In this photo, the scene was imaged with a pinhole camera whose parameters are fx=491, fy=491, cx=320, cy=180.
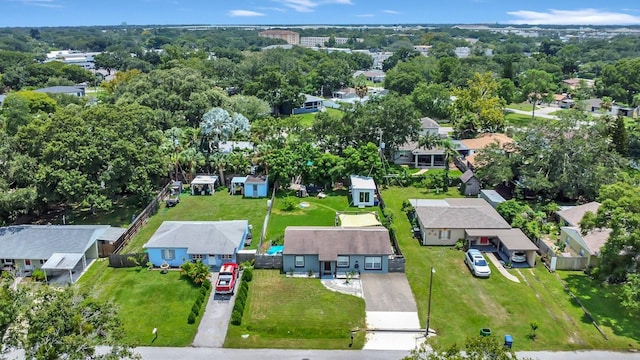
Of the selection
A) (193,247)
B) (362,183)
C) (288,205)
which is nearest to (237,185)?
(288,205)

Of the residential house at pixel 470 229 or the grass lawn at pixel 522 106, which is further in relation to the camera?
the grass lawn at pixel 522 106

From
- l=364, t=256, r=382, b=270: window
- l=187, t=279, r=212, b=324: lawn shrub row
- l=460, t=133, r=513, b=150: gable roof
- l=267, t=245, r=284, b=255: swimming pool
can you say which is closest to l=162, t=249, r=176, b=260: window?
l=187, t=279, r=212, b=324: lawn shrub row

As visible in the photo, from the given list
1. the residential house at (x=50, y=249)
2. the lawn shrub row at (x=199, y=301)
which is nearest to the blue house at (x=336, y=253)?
the lawn shrub row at (x=199, y=301)

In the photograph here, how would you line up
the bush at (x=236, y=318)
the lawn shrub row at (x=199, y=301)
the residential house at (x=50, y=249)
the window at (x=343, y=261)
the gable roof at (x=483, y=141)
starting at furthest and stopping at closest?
1. the gable roof at (x=483, y=141)
2. the window at (x=343, y=261)
3. the residential house at (x=50, y=249)
4. the lawn shrub row at (x=199, y=301)
5. the bush at (x=236, y=318)

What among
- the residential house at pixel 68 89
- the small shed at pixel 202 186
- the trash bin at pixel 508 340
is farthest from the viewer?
the residential house at pixel 68 89

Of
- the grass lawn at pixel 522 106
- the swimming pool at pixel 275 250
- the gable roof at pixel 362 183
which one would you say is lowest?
the swimming pool at pixel 275 250

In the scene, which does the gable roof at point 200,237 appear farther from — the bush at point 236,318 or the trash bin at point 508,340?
the trash bin at point 508,340
